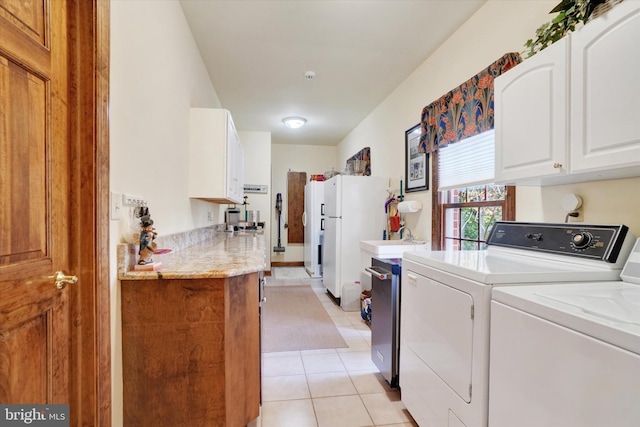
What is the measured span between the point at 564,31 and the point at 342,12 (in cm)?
150

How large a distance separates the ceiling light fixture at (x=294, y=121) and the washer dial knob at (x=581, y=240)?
13.3ft

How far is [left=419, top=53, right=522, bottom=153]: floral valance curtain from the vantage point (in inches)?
78.9

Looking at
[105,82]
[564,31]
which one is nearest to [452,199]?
[564,31]

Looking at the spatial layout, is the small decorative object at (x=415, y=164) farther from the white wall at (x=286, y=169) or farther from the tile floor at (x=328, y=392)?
the white wall at (x=286, y=169)

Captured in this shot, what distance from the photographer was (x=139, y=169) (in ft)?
5.08

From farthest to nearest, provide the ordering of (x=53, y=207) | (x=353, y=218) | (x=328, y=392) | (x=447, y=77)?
1. (x=353, y=218)
2. (x=447, y=77)
3. (x=328, y=392)
4. (x=53, y=207)

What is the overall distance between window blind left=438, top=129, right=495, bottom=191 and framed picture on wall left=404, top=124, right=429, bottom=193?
0.74 ft

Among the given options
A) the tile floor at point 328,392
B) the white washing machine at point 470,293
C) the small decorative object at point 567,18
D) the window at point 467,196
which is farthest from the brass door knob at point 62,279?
the window at point 467,196

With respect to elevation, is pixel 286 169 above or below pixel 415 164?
above

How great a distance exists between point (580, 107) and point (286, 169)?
224 inches

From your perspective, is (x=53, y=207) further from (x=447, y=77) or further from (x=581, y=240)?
(x=447, y=77)

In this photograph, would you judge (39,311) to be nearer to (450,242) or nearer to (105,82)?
(105,82)

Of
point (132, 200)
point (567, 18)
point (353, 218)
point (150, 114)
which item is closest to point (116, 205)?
point (132, 200)

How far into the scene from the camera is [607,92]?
1111 millimetres
